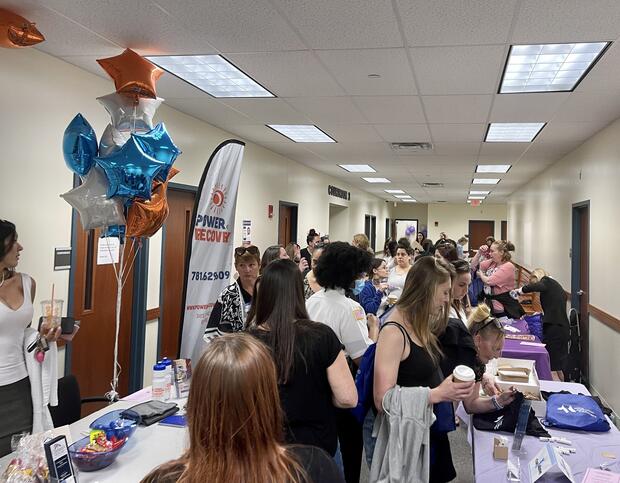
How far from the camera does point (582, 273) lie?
6293 millimetres

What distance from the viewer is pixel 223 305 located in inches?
122

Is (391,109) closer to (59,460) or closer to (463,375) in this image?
(463,375)

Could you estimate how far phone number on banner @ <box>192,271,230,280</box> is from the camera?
10.9 ft

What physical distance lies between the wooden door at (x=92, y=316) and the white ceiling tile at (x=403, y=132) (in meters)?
3.08

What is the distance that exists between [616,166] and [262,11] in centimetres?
387

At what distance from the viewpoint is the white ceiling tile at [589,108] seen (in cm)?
403

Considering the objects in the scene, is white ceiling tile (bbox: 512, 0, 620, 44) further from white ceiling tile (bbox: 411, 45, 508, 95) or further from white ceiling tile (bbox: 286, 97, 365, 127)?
white ceiling tile (bbox: 286, 97, 365, 127)

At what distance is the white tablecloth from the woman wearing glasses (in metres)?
0.82

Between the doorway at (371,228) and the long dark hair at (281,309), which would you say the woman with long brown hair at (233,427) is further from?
the doorway at (371,228)

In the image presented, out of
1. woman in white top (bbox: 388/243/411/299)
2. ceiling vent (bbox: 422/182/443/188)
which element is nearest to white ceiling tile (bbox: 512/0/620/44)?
woman in white top (bbox: 388/243/411/299)

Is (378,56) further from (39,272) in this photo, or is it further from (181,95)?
(39,272)

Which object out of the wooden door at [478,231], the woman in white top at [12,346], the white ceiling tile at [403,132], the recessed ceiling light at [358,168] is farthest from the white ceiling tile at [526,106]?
the wooden door at [478,231]

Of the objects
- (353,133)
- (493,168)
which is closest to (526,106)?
(353,133)

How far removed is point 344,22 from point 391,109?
2050 mm
